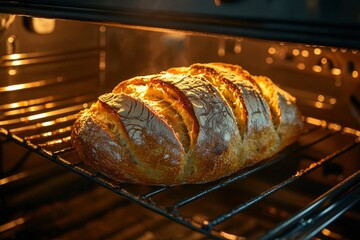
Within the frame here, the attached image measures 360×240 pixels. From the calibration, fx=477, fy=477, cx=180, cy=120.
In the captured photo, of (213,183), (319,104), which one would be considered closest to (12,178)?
(213,183)

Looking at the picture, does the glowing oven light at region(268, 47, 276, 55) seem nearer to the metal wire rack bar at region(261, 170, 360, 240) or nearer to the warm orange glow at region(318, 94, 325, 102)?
the warm orange glow at region(318, 94, 325, 102)

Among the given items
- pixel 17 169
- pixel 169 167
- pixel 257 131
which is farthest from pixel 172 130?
pixel 17 169

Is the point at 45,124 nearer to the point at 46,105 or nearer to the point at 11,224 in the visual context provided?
the point at 46,105

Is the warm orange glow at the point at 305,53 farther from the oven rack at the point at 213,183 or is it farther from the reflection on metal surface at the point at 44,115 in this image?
the reflection on metal surface at the point at 44,115

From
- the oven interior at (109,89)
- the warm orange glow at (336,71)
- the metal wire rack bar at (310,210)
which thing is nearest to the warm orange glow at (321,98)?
the oven interior at (109,89)

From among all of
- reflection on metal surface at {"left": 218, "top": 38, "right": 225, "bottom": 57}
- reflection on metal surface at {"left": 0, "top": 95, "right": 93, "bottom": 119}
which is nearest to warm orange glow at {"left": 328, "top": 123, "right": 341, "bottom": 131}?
reflection on metal surface at {"left": 218, "top": 38, "right": 225, "bottom": 57}

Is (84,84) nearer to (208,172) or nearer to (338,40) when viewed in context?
(208,172)
